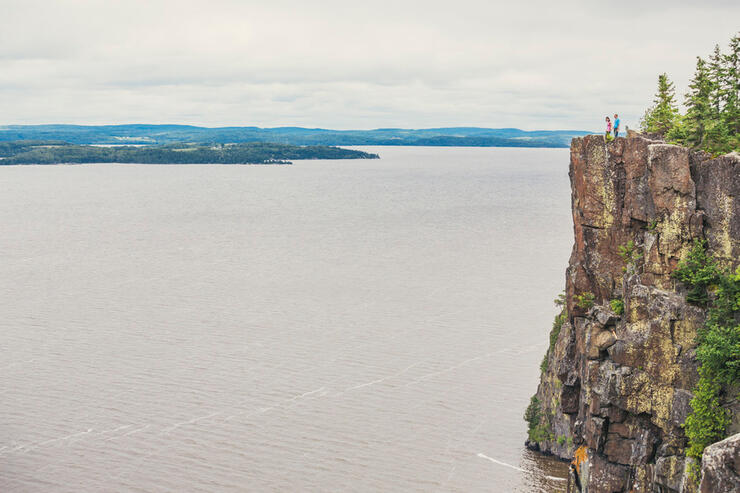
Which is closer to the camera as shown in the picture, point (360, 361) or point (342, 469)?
point (342, 469)

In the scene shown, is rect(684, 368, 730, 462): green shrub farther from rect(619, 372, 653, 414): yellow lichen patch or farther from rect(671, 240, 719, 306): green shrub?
rect(671, 240, 719, 306): green shrub

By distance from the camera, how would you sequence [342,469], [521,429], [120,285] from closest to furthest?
[342,469] → [521,429] → [120,285]

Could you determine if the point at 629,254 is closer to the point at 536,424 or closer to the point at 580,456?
the point at 580,456

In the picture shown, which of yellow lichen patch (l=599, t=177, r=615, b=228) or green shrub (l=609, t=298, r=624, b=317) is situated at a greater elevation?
yellow lichen patch (l=599, t=177, r=615, b=228)

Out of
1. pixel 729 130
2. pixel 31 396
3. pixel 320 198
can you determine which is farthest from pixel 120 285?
pixel 320 198

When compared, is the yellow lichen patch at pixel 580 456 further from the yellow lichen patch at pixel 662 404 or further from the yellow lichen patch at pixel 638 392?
the yellow lichen patch at pixel 662 404

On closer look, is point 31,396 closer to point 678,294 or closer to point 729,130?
point 678,294

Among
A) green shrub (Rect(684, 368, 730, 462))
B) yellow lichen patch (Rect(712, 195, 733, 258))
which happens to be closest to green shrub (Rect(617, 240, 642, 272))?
yellow lichen patch (Rect(712, 195, 733, 258))
